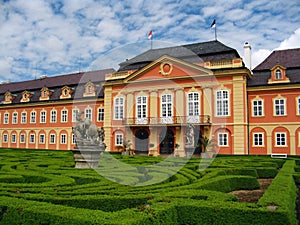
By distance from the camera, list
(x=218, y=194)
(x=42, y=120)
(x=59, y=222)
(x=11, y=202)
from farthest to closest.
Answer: (x=42, y=120), (x=218, y=194), (x=11, y=202), (x=59, y=222)

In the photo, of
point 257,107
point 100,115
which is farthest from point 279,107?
point 100,115

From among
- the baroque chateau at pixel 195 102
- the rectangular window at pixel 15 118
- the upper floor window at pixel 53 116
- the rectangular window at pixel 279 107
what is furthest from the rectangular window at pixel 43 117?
the rectangular window at pixel 279 107

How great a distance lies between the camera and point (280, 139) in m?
24.1

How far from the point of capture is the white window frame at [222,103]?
995 inches

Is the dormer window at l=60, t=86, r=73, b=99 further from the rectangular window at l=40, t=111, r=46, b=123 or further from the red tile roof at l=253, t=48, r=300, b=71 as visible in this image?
the red tile roof at l=253, t=48, r=300, b=71

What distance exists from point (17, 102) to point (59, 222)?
36871 mm

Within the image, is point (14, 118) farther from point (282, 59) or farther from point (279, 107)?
point (282, 59)

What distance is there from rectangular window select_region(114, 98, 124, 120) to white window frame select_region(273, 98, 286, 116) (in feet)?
43.9

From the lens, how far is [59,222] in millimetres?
4531

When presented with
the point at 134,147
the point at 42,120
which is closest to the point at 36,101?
the point at 42,120

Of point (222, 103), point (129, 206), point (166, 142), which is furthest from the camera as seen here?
point (166, 142)

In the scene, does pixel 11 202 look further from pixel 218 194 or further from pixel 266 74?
pixel 266 74

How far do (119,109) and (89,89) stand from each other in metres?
5.65

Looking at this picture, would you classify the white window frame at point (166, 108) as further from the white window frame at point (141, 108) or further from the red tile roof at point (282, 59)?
the red tile roof at point (282, 59)
